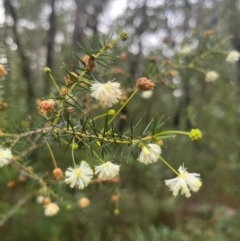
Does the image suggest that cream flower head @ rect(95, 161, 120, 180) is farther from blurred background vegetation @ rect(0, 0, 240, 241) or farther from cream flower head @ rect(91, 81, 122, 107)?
blurred background vegetation @ rect(0, 0, 240, 241)

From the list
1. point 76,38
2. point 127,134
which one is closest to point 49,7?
point 76,38

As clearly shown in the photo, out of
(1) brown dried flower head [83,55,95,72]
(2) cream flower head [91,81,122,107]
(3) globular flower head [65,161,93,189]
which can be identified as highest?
(1) brown dried flower head [83,55,95,72]

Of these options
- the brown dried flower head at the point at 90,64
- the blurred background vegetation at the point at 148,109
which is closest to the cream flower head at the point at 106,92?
the brown dried flower head at the point at 90,64

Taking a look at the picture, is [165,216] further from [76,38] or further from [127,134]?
[127,134]

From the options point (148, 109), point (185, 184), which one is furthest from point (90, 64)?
point (148, 109)

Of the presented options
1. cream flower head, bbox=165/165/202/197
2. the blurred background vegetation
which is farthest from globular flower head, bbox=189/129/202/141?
the blurred background vegetation

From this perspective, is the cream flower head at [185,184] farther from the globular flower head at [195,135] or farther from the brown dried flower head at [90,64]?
the brown dried flower head at [90,64]
